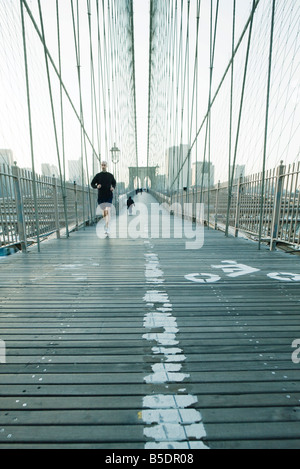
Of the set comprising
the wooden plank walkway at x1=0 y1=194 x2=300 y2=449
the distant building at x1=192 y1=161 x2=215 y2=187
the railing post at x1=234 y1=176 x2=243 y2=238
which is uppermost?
the distant building at x1=192 y1=161 x2=215 y2=187

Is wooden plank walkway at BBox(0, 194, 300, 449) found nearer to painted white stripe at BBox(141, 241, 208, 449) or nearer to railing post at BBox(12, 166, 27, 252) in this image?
painted white stripe at BBox(141, 241, 208, 449)

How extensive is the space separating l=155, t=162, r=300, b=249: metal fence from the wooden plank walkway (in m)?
1.29

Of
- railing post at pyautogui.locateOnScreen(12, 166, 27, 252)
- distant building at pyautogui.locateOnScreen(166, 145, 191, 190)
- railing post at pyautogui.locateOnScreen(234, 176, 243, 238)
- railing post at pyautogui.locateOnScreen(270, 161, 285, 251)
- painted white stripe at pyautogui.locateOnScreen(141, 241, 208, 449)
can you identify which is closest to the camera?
painted white stripe at pyautogui.locateOnScreen(141, 241, 208, 449)

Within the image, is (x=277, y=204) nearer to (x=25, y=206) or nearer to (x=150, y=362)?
(x=150, y=362)

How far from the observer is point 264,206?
496 cm

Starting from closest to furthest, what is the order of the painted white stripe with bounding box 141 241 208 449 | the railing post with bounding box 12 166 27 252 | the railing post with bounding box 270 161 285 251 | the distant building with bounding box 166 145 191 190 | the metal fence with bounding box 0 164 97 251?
the painted white stripe with bounding box 141 241 208 449 → the metal fence with bounding box 0 164 97 251 → the railing post with bounding box 12 166 27 252 → the railing post with bounding box 270 161 285 251 → the distant building with bounding box 166 145 191 190

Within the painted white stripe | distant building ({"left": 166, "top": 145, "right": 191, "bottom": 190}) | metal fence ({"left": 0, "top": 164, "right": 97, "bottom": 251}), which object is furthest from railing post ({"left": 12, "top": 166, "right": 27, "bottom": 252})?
distant building ({"left": 166, "top": 145, "right": 191, "bottom": 190})

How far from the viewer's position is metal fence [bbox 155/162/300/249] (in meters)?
3.44

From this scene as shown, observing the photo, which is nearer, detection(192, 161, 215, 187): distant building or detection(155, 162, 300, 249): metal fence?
detection(155, 162, 300, 249): metal fence

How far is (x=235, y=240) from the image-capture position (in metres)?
4.62

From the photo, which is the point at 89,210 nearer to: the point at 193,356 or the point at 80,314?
the point at 80,314

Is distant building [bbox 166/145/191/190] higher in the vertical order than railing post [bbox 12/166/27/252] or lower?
higher

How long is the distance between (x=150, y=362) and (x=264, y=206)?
441cm

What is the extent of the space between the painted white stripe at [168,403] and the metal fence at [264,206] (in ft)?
7.99
